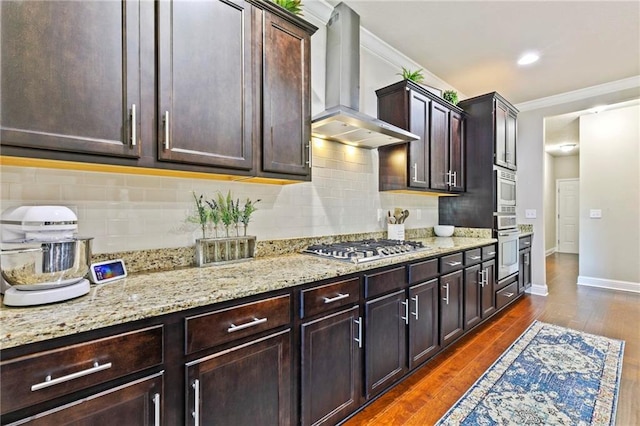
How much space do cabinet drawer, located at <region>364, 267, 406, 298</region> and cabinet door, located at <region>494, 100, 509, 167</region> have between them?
234 cm

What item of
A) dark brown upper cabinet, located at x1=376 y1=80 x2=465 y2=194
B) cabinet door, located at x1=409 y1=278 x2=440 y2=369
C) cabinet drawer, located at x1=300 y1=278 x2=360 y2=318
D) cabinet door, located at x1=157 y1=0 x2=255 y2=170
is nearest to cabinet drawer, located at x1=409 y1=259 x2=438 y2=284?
cabinet door, located at x1=409 y1=278 x2=440 y2=369

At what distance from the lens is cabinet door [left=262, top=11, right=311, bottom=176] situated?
176 centimetres

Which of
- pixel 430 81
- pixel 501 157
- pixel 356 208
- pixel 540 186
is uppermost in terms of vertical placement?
pixel 430 81

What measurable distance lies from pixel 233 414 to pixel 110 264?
860 mm

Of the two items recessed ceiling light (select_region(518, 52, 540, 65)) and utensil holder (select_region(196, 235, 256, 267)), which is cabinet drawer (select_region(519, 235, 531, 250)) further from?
utensil holder (select_region(196, 235, 256, 267))

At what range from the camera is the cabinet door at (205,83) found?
1391 mm

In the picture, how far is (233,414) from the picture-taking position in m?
1.25

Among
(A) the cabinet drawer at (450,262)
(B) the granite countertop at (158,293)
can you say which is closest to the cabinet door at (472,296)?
(A) the cabinet drawer at (450,262)

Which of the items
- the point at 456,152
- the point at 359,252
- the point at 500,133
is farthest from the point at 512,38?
the point at 359,252

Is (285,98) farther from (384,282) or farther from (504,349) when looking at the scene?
(504,349)

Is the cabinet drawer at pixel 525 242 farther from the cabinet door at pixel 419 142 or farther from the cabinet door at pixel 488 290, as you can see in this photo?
the cabinet door at pixel 419 142

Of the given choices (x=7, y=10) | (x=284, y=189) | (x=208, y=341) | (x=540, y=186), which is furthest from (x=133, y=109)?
(x=540, y=186)

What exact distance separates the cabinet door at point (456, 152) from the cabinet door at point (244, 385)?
2821 mm

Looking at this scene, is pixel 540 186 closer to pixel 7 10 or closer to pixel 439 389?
pixel 439 389
